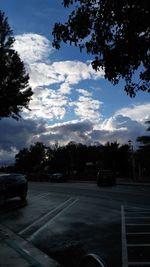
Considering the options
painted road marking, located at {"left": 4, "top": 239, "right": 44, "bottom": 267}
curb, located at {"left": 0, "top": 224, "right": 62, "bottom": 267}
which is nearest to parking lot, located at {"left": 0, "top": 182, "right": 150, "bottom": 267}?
curb, located at {"left": 0, "top": 224, "right": 62, "bottom": 267}

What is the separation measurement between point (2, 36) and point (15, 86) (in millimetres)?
3506

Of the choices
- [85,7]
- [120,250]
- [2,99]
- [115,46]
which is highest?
[2,99]

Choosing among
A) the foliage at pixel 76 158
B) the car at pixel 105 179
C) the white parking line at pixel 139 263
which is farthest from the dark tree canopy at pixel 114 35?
the foliage at pixel 76 158

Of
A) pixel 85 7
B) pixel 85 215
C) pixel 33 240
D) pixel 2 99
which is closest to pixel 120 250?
pixel 33 240

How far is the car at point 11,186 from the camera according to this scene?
25.4 metres

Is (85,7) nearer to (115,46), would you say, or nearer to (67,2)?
(67,2)

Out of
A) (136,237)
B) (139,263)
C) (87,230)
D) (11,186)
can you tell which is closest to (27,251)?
(139,263)

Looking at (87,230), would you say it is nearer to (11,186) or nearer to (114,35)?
(114,35)

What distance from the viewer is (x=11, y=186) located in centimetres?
2605

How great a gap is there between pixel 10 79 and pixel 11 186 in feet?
28.1

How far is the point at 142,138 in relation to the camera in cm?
5769

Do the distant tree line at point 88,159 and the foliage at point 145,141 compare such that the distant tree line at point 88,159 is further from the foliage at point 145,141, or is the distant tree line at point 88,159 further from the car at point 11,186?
the car at point 11,186

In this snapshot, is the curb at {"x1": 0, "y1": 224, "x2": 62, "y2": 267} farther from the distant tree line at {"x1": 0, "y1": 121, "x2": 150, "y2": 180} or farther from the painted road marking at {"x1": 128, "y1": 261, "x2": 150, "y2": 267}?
the distant tree line at {"x1": 0, "y1": 121, "x2": 150, "y2": 180}

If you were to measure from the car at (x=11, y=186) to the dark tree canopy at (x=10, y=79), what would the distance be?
19.6 feet
